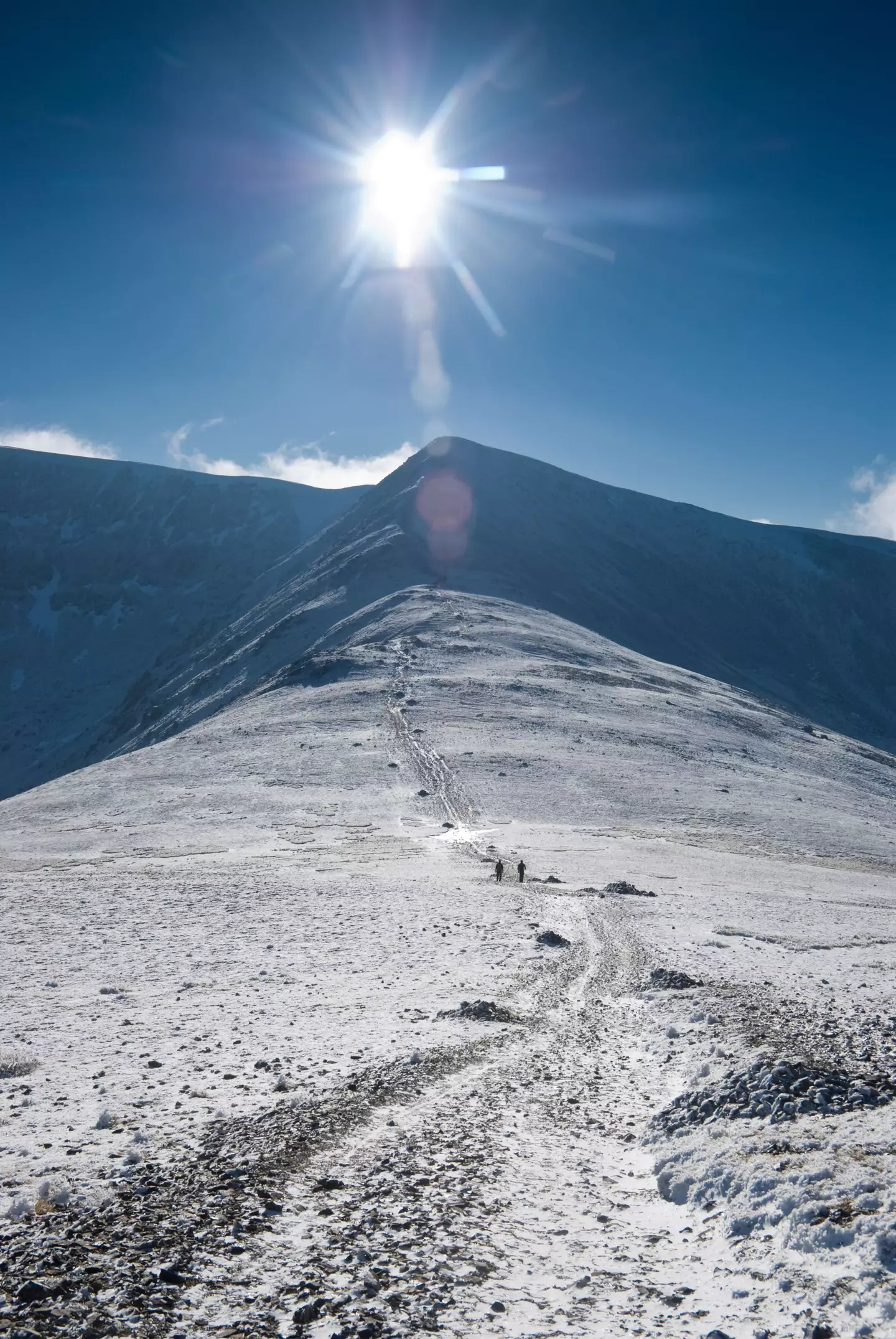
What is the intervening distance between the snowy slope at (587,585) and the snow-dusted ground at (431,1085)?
175ft

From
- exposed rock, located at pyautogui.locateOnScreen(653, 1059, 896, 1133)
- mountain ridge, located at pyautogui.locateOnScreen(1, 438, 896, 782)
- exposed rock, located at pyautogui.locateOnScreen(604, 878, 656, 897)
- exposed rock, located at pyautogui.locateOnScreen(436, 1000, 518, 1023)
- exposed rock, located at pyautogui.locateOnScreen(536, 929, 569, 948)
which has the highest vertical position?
mountain ridge, located at pyautogui.locateOnScreen(1, 438, 896, 782)

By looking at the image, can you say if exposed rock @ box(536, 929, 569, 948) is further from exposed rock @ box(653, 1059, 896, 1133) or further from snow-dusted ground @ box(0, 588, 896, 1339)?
exposed rock @ box(653, 1059, 896, 1133)

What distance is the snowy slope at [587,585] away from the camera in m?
111

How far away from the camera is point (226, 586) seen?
631ft

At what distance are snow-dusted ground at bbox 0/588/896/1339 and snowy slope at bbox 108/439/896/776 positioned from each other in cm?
5322

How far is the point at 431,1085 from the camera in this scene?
12.3m

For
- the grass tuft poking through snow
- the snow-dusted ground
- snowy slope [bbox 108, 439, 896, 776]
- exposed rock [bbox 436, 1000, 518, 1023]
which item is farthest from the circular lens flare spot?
the grass tuft poking through snow

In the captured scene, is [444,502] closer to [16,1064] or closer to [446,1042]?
[446,1042]

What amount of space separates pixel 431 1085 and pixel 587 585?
12892cm

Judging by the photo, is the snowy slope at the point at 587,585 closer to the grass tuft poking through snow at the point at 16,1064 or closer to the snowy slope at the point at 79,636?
the snowy slope at the point at 79,636

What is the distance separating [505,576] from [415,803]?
255ft

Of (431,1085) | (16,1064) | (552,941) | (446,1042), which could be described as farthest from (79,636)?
(431,1085)

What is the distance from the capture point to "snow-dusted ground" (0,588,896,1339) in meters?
7.31

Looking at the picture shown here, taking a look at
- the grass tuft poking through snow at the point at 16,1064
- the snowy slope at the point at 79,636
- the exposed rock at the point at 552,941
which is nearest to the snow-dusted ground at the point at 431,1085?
the grass tuft poking through snow at the point at 16,1064
